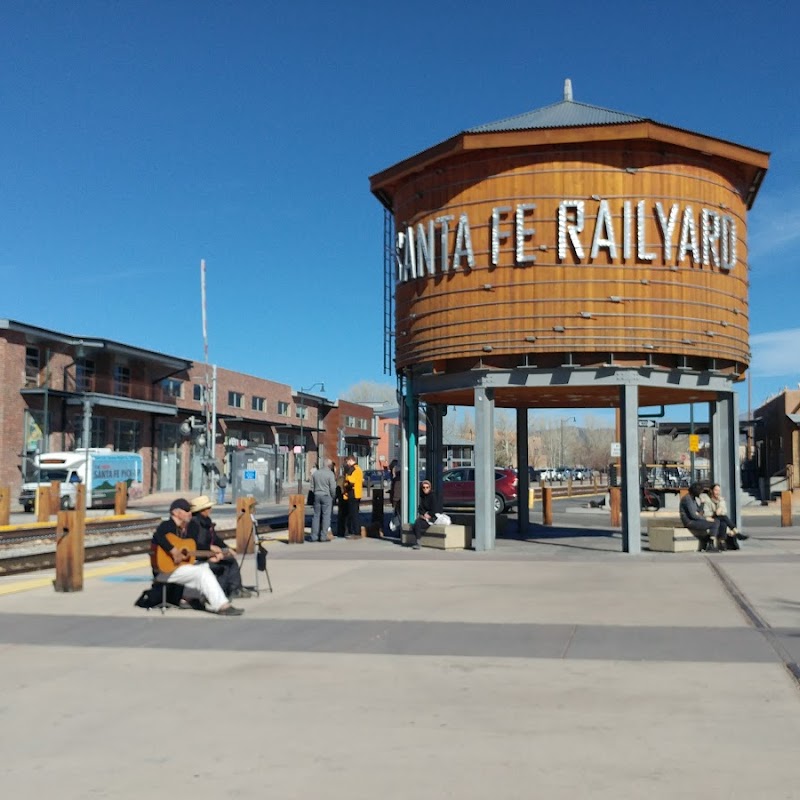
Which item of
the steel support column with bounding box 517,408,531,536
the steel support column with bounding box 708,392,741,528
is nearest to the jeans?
the steel support column with bounding box 517,408,531,536

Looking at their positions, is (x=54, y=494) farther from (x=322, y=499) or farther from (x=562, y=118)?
(x=562, y=118)

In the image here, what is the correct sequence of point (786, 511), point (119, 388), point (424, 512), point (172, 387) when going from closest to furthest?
point (424, 512) → point (786, 511) → point (119, 388) → point (172, 387)

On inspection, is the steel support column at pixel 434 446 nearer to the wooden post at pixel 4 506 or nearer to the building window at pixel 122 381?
the wooden post at pixel 4 506

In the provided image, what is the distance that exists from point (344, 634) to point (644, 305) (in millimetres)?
10650

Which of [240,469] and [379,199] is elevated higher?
[379,199]

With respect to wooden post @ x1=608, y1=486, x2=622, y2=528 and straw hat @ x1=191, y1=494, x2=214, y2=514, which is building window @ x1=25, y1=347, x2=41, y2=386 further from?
straw hat @ x1=191, y1=494, x2=214, y2=514

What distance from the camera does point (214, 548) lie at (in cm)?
1116

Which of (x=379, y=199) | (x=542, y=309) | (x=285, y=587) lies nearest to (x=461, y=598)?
(x=285, y=587)

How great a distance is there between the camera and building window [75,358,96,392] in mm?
49875

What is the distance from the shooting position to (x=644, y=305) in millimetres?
17984

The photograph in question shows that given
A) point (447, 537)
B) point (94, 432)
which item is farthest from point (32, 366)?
point (447, 537)

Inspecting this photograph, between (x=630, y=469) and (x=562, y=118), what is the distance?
6910 millimetres

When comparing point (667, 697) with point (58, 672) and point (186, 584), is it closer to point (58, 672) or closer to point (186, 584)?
point (58, 672)

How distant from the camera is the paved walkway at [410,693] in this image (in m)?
5.25
